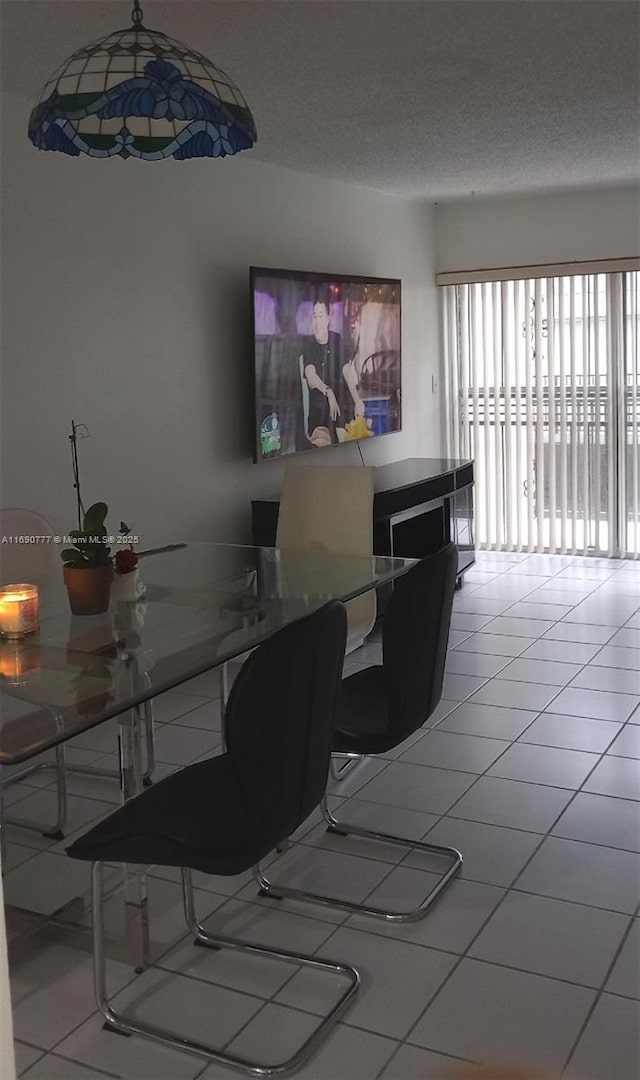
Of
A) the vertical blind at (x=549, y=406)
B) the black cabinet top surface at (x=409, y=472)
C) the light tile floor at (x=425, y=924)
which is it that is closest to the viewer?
the light tile floor at (x=425, y=924)

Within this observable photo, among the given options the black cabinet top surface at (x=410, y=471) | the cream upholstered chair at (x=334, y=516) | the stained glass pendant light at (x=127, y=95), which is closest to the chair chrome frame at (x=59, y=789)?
the cream upholstered chair at (x=334, y=516)

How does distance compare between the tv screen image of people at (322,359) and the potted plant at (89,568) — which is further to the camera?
the tv screen image of people at (322,359)

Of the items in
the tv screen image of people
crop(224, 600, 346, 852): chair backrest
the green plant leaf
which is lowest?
crop(224, 600, 346, 852): chair backrest

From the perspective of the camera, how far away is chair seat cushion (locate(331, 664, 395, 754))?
113 inches

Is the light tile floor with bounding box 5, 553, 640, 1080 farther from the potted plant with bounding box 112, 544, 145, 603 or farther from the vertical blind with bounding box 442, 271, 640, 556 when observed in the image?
the vertical blind with bounding box 442, 271, 640, 556

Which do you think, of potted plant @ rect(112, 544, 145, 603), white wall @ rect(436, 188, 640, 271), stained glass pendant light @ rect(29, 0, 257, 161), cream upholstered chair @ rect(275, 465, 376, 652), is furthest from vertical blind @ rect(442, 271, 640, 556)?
stained glass pendant light @ rect(29, 0, 257, 161)

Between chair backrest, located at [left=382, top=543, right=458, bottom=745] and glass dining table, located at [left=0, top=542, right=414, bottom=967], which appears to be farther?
chair backrest, located at [left=382, top=543, right=458, bottom=745]

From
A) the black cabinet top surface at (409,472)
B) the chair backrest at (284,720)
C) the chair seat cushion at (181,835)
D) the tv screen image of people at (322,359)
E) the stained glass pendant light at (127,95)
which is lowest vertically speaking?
the chair seat cushion at (181,835)

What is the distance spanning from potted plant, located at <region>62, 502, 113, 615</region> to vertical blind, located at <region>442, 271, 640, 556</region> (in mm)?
5044

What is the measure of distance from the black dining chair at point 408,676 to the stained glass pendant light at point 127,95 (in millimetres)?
1189

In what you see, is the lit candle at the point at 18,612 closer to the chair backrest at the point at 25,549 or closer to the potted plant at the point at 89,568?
the potted plant at the point at 89,568

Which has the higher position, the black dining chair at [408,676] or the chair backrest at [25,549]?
the chair backrest at [25,549]

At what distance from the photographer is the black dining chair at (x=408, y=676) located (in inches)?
109

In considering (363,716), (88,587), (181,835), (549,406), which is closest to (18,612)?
(88,587)
